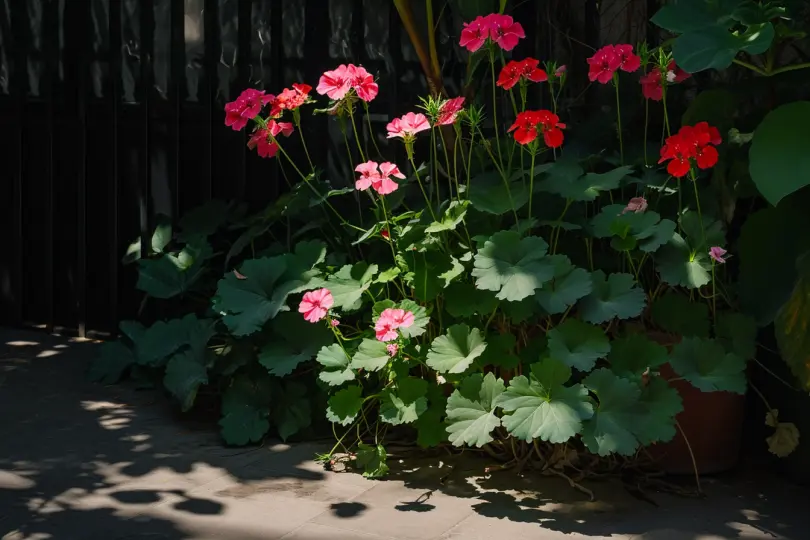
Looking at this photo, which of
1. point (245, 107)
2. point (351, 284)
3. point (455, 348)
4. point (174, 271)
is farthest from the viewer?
point (174, 271)

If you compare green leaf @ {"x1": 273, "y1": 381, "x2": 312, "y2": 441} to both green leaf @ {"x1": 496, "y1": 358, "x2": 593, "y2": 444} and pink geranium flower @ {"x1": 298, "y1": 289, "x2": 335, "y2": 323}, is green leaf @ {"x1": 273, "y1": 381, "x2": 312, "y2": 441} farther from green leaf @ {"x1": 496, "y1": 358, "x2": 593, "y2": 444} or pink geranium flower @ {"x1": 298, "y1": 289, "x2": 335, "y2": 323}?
green leaf @ {"x1": 496, "y1": 358, "x2": 593, "y2": 444}

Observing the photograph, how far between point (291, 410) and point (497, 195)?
124cm

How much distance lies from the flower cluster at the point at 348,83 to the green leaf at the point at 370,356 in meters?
0.93

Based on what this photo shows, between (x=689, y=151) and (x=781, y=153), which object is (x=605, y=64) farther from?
(x=781, y=153)

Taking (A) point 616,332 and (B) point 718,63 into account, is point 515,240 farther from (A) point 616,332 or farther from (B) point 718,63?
(B) point 718,63

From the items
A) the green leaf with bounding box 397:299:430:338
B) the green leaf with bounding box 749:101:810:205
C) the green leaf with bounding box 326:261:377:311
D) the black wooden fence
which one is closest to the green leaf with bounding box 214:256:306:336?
the green leaf with bounding box 326:261:377:311

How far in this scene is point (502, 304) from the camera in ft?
13.7

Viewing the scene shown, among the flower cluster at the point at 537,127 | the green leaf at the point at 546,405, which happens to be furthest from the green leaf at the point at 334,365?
the flower cluster at the point at 537,127

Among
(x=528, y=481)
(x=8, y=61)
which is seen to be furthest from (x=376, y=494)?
(x=8, y=61)

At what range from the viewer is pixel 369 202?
5.41 m

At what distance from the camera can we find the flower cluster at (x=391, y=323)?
4.12 metres

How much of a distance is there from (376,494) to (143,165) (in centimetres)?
296

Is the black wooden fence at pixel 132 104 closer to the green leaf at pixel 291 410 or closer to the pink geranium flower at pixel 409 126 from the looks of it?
the pink geranium flower at pixel 409 126

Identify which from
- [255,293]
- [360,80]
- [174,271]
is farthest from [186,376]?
[360,80]
